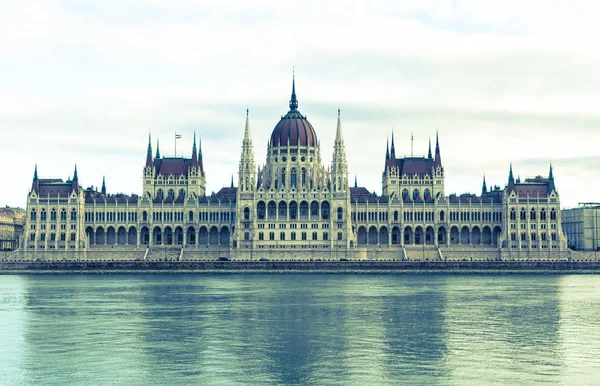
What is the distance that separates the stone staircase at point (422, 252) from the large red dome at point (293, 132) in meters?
27.7

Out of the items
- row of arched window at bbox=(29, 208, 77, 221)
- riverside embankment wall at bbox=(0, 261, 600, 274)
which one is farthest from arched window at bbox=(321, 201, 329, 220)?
row of arched window at bbox=(29, 208, 77, 221)

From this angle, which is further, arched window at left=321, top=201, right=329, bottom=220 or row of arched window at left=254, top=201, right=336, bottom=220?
arched window at left=321, top=201, right=329, bottom=220

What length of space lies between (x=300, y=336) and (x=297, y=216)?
367 ft

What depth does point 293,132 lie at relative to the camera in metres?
187

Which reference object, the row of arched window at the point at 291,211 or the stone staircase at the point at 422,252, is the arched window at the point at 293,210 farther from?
the stone staircase at the point at 422,252

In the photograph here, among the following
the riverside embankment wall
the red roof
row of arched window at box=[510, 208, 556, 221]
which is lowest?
the riverside embankment wall

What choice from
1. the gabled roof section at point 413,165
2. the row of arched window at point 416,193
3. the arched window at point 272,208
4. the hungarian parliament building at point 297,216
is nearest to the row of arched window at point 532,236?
the hungarian parliament building at point 297,216

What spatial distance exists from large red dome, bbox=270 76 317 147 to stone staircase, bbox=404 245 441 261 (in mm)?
27703

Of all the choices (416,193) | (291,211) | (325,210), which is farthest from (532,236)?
(291,211)

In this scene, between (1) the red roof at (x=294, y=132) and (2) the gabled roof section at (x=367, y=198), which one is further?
(1) the red roof at (x=294, y=132)

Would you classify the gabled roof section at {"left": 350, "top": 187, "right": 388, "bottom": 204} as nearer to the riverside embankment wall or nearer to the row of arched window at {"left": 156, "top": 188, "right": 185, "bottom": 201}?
the riverside embankment wall

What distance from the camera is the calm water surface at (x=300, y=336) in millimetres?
51250

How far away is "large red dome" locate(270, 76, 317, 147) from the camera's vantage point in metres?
186

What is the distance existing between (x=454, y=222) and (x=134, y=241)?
5757 cm
